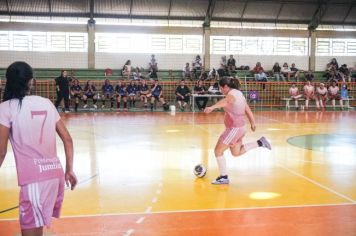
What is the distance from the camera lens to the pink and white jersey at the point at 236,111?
6.91m

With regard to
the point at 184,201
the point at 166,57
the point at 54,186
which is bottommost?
the point at 184,201

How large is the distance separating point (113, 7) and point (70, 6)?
2.41 meters

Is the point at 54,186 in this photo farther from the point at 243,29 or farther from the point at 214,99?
the point at 243,29

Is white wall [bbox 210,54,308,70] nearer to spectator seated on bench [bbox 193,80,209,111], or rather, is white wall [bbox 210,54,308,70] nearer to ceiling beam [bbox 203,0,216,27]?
ceiling beam [bbox 203,0,216,27]

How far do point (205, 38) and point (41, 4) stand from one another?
9.55 metres

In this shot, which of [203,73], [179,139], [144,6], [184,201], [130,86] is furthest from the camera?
[144,6]

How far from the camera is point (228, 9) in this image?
2745 cm

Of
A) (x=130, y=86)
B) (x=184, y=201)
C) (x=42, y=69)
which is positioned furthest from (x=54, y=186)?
(x=42, y=69)

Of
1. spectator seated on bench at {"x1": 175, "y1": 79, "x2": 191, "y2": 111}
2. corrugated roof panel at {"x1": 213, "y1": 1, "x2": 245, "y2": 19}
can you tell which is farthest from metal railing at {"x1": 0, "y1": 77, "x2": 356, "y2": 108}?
corrugated roof panel at {"x1": 213, "y1": 1, "x2": 245, "y2": 19}

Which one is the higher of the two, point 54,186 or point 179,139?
point 54,186

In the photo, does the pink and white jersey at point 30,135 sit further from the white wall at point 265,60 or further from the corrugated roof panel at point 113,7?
the white wall at point 265,60

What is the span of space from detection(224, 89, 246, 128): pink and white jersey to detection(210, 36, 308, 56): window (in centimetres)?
2095

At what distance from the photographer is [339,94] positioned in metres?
23.2

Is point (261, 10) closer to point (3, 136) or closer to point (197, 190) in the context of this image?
point (197, 190)
